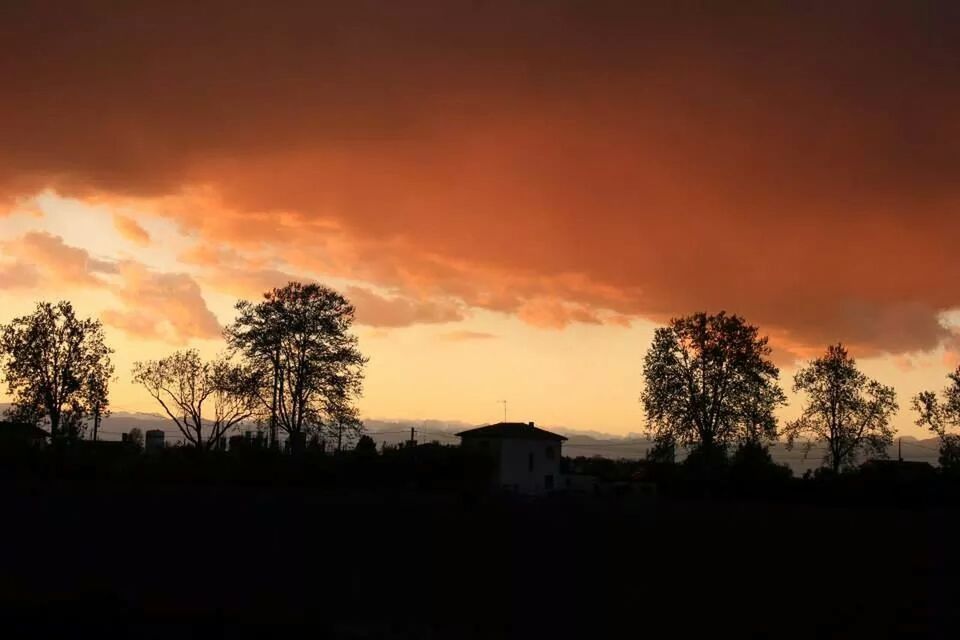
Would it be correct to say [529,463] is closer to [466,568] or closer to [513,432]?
[513,432]

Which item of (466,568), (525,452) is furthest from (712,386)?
(466,568)

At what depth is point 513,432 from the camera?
6794 centimetres

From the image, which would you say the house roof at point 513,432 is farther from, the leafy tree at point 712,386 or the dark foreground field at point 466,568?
the dark foreground field at point 466,568

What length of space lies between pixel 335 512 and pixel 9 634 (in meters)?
5.98

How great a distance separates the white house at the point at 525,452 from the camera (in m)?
65.5

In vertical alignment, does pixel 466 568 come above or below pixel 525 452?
Answer: below

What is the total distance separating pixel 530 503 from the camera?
685 inches

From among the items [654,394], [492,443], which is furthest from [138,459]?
[492,443]

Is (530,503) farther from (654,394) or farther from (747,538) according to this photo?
(654,394)

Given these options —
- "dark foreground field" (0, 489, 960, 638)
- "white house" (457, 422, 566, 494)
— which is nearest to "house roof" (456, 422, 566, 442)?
"white house" (457, 422, 566, 494)

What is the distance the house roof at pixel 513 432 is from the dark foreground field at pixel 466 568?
46.3m

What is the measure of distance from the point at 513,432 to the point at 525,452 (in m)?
1.70

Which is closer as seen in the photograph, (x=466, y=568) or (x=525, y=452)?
(x=466, y=568)

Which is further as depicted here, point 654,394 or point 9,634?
point 654,394
